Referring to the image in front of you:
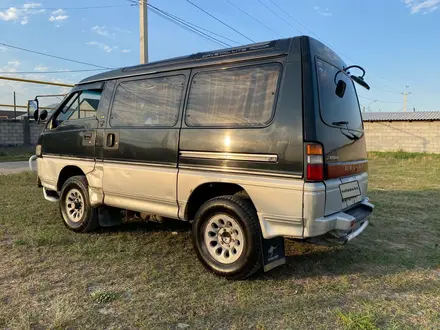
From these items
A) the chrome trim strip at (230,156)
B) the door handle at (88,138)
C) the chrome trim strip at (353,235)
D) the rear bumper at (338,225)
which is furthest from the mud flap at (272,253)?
the door handle at (88,138)

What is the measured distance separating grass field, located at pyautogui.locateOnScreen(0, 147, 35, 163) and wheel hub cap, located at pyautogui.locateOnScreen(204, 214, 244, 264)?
48.0 feet

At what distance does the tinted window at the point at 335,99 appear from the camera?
3496mm

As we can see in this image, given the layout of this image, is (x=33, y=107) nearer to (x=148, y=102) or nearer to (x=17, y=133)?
(x=148, y=102)

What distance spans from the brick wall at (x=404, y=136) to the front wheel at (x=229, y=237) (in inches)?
898

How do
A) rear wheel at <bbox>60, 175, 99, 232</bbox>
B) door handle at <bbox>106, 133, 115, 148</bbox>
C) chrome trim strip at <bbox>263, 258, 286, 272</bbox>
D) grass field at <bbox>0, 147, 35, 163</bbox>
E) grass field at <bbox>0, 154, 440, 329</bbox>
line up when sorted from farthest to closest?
grass field at <bbox>0, 147, 35, 163</bbox>, rear wheel at <bbox>60, 175, 99, 232</bbox>, door handle at <bbox>106, 133, 115, 148</bbox>, chrome trim strip at <bbox>263, 258, 286, 272</bbox>, grass field at <bbox>0, 154, 440, 329</bbox>

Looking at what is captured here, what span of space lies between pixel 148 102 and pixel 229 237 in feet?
6.41

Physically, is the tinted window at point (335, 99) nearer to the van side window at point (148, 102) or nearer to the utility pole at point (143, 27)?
the van side window at point (148, 102)

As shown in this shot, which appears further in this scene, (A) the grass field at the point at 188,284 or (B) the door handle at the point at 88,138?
(B) the door handle at the point at 88,138

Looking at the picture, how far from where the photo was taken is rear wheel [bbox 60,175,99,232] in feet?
16.8

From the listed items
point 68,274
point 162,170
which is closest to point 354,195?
point 162,170

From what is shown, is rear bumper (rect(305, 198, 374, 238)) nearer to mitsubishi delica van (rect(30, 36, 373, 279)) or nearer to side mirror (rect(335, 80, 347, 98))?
mitsubishi delica van (rect(30, 36, 373, 279))

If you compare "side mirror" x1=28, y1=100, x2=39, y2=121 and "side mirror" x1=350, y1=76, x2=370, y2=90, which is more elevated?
"side mirror" x1=350, y1=76, x2=370, y2=90

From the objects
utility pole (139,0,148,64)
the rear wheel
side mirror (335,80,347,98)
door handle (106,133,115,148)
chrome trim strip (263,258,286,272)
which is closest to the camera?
chrome trim strip (263,258,286,272)

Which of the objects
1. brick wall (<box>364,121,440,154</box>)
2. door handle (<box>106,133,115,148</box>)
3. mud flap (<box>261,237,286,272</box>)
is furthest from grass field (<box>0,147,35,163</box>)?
brick wall (<box>364,121,440,154</box>)
